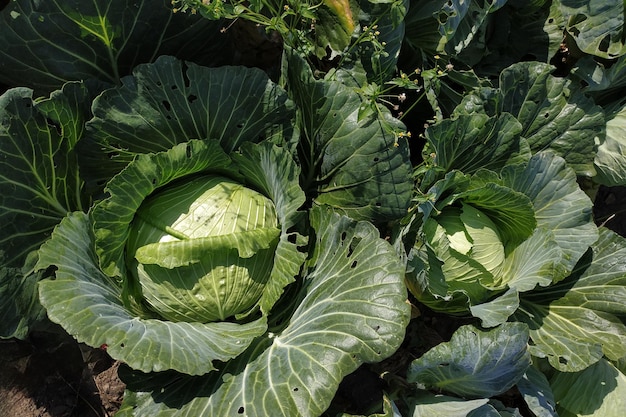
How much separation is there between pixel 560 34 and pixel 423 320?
1875 millimetres

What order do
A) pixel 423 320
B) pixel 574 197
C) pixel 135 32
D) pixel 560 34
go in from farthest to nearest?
pixel 423 320 < pixel 560 34 < pixel 574 197 < pixel 135 32

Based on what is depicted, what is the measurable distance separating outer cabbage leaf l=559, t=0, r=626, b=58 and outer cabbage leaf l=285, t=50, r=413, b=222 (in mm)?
1317

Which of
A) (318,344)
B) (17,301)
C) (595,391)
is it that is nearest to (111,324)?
(17,301)

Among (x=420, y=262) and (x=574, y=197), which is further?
(x=574, y=197)

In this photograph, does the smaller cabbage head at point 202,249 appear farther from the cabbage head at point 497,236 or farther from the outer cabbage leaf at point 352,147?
the cabbage head at point 497,236

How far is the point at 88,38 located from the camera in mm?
2633

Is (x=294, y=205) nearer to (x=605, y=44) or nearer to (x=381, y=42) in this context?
(x=381, y=42)

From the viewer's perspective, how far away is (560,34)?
3309 millimetres

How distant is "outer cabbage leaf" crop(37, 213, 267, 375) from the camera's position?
223cm

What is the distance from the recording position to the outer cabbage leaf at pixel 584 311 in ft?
9.55

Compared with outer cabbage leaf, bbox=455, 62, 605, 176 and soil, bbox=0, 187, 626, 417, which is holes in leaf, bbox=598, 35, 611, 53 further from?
soil, bbox=0, 187, 626, 417

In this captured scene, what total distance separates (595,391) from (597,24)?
2050 mm

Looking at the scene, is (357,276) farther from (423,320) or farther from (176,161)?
(423,320)

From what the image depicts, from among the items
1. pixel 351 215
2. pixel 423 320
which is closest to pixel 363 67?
pixel 351 215
